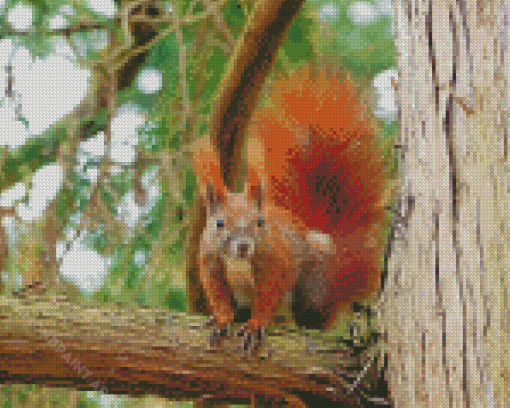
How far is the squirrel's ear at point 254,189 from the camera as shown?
4.13 feet

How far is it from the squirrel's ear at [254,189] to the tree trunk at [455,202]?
59cm

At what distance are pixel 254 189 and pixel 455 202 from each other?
721 millimetres

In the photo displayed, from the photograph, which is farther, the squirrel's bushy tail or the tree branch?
the squirrel's bushy tail

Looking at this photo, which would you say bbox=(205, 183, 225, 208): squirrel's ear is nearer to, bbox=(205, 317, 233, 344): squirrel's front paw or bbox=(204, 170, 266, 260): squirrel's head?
bbox=(204, 170, 266, 260): squirrel's head

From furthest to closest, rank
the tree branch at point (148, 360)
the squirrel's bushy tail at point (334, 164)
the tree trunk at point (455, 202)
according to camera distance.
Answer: the squirrel's bushy tail at point (334, 164) → the tree branch at point (148, 360) → the tree trunk at point (455, 202)

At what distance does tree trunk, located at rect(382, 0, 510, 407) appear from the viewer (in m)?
0.55

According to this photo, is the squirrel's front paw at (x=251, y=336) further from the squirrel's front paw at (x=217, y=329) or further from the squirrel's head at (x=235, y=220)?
the squirrel's head at (x=235, y=220)

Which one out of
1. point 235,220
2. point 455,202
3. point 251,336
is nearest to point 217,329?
point 251,336

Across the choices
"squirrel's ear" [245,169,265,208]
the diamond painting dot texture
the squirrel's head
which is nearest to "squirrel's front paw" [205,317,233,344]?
the diamond painting dot texture

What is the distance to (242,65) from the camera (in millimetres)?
1238

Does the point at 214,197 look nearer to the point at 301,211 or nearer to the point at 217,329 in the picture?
the point at 301,211

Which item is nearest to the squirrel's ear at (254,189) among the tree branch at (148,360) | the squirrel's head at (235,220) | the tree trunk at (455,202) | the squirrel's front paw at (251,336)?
the squirrel's head at (235,220)

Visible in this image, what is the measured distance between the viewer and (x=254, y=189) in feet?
4.20

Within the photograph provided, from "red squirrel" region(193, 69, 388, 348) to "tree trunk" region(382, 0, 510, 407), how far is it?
1.03 feet
